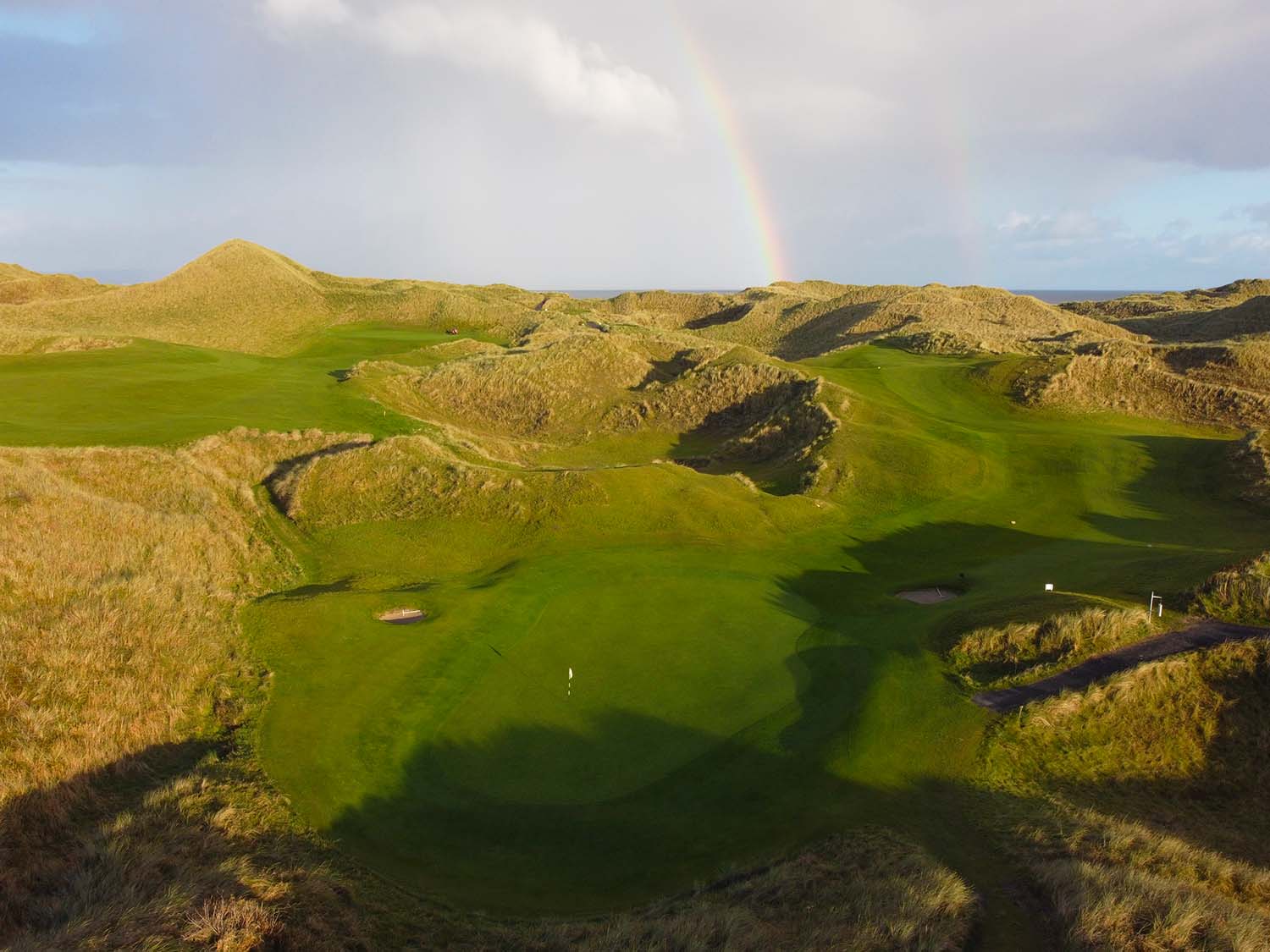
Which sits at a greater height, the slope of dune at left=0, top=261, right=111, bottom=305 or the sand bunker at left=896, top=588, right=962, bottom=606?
the slope of dune at left=0, top=261, right=111, bottom=305

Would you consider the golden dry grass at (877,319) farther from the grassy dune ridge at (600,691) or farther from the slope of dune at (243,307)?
the grassy dune ridge at (600,691)

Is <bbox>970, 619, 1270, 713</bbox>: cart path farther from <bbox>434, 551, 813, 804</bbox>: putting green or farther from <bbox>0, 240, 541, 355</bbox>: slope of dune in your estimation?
<bbox>0, 240, 541, 355</bbox>: slope of dune

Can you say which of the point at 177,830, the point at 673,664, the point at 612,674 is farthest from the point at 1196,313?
the point at 177,830

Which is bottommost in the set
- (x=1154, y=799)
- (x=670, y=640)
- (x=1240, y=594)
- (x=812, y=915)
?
(x=1154, y=799)

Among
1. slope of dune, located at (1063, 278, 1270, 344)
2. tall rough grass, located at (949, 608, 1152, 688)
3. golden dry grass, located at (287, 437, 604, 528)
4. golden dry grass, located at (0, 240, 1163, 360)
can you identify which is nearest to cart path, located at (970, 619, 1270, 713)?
tall rough grass, located at (949, 608, 1152, 688)

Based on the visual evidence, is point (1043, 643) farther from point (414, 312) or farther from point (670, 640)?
point (414, 312)
